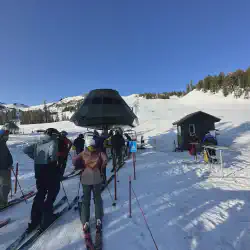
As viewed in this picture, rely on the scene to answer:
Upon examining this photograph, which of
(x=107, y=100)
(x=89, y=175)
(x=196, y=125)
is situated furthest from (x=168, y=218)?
(x=196, y=125)

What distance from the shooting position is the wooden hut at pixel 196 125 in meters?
16.6

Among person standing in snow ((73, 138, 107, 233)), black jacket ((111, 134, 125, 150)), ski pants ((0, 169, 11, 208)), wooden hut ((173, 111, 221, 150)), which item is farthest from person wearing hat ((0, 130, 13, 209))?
wooden hut ((173, 111, 221, 150))

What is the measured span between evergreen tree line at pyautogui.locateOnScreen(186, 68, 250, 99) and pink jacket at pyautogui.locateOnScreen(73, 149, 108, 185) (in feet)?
186

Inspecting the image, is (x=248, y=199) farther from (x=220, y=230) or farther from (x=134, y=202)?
(x=134, y=202)

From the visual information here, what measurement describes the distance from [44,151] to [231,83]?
211 feet

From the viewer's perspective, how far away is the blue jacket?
3.52 metres

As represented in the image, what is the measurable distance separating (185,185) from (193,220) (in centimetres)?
249

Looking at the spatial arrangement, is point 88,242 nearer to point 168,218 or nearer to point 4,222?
point 168,218

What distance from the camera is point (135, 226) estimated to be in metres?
3.49

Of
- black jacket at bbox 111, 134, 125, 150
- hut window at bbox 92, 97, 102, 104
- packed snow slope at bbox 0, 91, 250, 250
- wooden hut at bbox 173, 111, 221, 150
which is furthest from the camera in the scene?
wooden hut at bbox 173, 111, 221, 150

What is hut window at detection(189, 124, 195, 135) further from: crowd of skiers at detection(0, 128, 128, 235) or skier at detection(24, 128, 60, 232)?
skier at detection(24, 128, 60, 232)

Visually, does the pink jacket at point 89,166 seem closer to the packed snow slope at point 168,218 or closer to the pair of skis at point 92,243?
the pair of skis at point 92,243

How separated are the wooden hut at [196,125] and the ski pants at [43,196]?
15241 mm

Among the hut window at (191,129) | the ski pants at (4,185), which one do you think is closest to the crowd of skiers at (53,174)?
the ski pants at (4,185)
